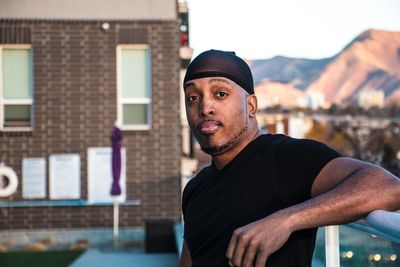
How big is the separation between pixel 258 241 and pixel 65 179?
39.1 ft

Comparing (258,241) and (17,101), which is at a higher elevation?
(17,101)

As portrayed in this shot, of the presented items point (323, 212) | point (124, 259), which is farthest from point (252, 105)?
point (124, 259)

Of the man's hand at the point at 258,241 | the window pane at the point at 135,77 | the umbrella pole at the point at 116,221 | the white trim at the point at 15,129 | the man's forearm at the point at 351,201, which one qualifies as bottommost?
the umbrella pole at the point at 116,221

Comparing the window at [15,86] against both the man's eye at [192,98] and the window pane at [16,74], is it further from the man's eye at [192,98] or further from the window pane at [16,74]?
the man's eye at [192,98]

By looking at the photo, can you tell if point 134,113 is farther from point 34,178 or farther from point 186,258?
point 186,258

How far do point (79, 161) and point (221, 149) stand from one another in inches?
452

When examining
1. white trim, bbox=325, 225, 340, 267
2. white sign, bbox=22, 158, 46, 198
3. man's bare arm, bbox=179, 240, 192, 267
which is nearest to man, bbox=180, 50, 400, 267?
man's bare arm, bbox=179, 240, 192, 267

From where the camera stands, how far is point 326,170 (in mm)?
1541

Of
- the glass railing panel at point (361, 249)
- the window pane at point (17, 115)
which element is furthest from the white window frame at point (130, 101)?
the glass railing panel at point (361, 249)

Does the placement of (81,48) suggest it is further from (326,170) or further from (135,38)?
(326,170)

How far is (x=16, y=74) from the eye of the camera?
42.9ft

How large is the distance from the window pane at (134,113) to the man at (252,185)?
37.0 ft

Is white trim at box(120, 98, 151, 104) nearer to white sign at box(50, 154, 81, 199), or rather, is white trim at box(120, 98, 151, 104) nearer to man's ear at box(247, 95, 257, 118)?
white sign at box(50, 154, 81, 199)

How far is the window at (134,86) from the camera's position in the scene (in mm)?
13141
